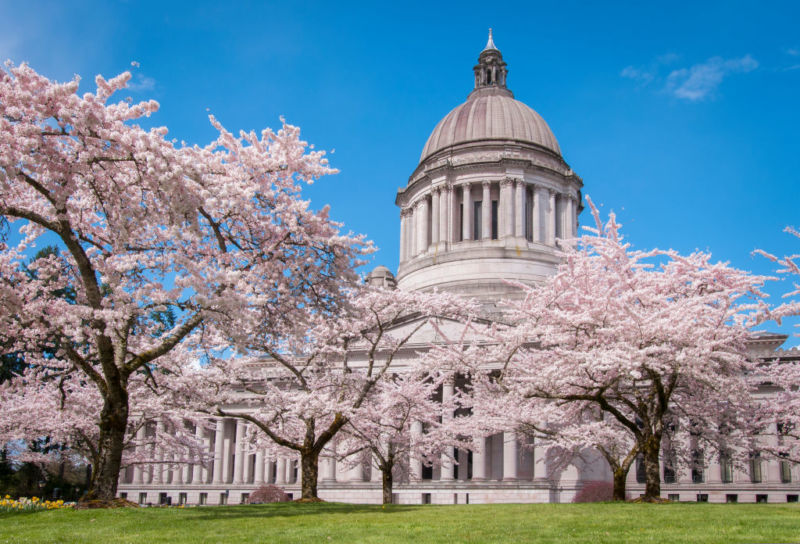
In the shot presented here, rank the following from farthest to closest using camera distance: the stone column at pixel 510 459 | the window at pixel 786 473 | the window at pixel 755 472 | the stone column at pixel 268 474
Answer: the stone column at pixel 268 474 < the window at pixel 786 473 < the window at pixel 755 472 < the stone column at pixel 510 459

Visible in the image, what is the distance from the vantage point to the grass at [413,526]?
509 inches

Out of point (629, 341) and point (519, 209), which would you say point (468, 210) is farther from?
point (629, 341)

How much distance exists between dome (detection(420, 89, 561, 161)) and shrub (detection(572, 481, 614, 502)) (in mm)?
30940

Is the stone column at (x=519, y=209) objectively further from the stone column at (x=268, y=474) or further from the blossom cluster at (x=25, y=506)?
the blossom cluster at (x=25, y=506)

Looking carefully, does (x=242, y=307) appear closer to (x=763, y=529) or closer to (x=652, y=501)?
(x=763, y=529)

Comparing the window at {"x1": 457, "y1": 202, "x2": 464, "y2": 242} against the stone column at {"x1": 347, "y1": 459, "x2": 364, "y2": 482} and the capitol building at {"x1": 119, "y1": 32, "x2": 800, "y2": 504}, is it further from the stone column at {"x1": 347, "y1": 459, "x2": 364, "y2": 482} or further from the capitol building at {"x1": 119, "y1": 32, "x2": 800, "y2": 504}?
the stone column at {"x1": 347, "y1": 459, "x2": 364, "y2": 482}

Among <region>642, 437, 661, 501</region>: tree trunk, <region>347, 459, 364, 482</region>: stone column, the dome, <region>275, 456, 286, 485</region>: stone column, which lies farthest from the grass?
the dome

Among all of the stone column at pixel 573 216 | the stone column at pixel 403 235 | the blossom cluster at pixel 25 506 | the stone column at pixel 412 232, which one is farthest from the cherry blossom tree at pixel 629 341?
the stone column at pixel 403 235

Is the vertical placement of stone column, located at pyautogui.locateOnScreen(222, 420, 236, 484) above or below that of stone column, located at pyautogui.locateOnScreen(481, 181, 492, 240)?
below

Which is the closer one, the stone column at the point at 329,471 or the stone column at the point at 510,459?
the stone column at the point at 510,459

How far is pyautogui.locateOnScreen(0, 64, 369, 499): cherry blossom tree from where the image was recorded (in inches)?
613

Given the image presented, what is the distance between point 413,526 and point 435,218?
52.3m

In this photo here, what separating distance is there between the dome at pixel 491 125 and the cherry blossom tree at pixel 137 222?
49.2 m

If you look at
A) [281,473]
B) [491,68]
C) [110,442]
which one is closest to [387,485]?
[110,442]
